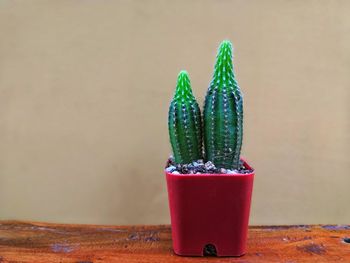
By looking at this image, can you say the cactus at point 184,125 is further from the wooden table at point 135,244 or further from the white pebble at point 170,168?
the wooden table at point 135,244

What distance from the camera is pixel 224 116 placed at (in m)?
0.57

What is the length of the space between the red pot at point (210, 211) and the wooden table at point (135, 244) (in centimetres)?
2

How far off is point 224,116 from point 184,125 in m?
0.07

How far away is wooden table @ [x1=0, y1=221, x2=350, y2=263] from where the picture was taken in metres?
0.56

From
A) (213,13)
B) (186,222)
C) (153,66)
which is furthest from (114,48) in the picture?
(186,222)

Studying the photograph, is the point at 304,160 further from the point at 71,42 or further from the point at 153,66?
the point at 71,42

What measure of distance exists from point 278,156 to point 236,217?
0.94 ft

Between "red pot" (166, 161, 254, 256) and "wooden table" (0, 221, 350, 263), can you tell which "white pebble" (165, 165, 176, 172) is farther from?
"wooden table" (0, 221, 350, 263)

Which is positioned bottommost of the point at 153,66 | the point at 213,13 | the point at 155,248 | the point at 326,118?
the point at 155,248

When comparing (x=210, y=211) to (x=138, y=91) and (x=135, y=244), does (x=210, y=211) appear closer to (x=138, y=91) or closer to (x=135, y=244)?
(x=135, y=244)

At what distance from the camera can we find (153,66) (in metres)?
0.80

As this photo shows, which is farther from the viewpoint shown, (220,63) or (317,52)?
(317,52)

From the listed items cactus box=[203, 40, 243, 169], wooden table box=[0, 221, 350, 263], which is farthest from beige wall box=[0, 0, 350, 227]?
cactus box=[203, 40, 243, 169]

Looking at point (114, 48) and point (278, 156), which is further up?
point (114, 48)
